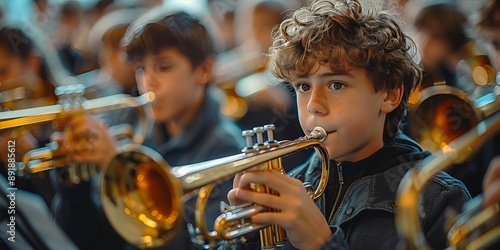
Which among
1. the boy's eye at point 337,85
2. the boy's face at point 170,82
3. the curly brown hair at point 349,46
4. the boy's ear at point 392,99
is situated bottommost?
the boy's ear at point 392,99

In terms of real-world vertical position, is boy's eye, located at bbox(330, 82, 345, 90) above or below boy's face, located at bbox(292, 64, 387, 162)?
above

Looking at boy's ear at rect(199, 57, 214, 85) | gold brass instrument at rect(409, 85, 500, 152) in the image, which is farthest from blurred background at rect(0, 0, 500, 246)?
boy's ear at rect(199, 57, 214, 85)

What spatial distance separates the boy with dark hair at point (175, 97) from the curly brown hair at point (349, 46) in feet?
2.76

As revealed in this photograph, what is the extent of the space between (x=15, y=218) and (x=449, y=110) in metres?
1.51

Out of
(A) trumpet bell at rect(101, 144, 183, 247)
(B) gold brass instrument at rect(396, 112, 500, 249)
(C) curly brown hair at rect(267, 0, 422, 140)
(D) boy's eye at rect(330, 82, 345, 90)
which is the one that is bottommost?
(B) gold brass instrument at rect(396, 112, 500, 249)

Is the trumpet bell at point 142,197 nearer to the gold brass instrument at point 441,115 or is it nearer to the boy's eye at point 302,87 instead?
the boy's eye at point 302,87

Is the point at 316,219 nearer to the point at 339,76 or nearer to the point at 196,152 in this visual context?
the point at 339,76

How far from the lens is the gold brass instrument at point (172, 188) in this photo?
1.66 metres

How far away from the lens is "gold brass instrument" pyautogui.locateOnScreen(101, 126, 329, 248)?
1.66m

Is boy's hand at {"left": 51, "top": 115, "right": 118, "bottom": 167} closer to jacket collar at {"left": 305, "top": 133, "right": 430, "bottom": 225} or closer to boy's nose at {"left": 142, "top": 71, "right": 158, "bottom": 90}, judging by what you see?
boy's nose at {"left": 142, "top": 71, "right": 158, "bottom": 90}

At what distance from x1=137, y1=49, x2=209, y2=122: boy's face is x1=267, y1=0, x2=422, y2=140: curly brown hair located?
0.88 metres

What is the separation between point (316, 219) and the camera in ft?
5.31

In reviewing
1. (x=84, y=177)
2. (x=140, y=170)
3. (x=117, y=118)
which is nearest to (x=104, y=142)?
(x=84, y=177)

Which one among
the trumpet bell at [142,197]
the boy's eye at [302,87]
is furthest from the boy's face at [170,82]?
the boy's eye at [302,87]
